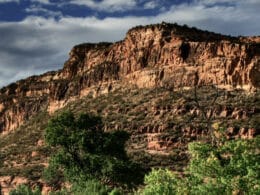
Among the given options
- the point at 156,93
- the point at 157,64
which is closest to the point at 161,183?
the point at 156,93

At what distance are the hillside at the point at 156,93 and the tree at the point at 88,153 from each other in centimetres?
1840

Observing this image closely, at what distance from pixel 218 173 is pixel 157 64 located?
7545 centimetres

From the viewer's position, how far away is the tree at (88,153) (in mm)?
53000

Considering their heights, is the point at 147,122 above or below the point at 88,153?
below

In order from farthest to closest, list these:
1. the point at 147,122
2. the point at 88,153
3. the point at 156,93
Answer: the point at 156,93 → the point at 147,122 → the point at 88,153

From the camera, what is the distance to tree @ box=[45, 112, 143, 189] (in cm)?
5300

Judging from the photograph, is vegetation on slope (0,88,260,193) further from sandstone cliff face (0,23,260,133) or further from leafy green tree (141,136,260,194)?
leafy green tree (141,136,260,194)

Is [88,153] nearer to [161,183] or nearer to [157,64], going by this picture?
[161,183]

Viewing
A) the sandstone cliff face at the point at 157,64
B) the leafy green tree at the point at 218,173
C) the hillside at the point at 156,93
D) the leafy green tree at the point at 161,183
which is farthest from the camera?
the sandstone cliff face at the point at 157,64

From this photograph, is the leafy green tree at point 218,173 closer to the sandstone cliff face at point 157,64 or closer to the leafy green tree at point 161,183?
the leafy green tree at point 161,183

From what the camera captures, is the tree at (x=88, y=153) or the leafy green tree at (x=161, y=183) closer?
the leafy green tree at (x=161, y=183)

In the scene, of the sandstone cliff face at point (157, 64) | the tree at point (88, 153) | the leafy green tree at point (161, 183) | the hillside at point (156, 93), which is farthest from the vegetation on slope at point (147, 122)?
the leafy green tree at point (161, 183)

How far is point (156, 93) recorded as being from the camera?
3789 inches

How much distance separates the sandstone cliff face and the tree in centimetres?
3799
